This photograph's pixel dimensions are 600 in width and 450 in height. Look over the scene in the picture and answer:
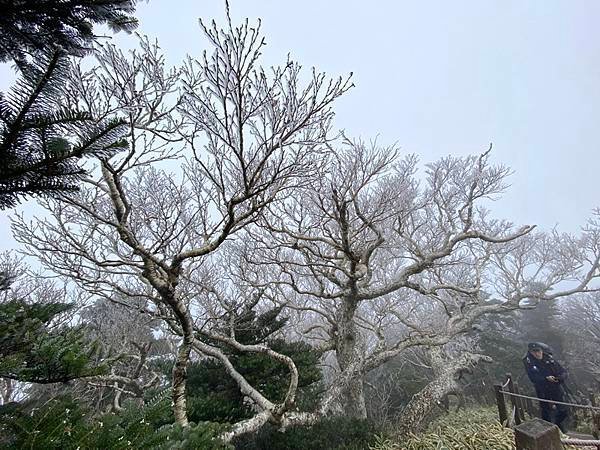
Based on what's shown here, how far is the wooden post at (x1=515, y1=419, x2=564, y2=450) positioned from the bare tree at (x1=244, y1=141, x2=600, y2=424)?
3533 mm

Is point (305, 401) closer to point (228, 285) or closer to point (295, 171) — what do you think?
point (295, 171)

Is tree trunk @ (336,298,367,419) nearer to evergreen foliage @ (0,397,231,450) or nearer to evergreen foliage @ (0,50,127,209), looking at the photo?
evergreen foliage @ (0,397,231,450)

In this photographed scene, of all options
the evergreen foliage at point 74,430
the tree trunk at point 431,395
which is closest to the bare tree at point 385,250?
the tree trunk at point 431,395

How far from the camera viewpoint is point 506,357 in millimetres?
11930

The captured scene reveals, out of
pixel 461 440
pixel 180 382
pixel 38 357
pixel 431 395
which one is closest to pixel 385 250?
pixel 431 395

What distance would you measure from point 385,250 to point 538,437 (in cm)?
960

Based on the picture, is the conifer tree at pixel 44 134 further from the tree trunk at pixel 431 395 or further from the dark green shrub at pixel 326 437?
the tree trunk at pixel 431 395

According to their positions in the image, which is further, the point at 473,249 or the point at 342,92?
the point at 473,249

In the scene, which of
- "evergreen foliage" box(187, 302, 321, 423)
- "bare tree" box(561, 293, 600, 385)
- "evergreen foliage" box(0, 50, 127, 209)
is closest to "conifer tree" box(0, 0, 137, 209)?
"evergreen foliage" box(0, 50, 127, 209)

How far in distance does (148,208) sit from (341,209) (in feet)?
15.8

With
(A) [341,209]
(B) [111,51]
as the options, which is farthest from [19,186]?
(A) [341,209]

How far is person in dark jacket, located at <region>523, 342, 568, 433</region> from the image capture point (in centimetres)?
629

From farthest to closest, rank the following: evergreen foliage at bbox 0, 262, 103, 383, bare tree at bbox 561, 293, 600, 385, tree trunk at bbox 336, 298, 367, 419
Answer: bare tree at bbox 561, 293, 600, 385 → tree trunk at bbox 336, 298, 367, 419 → evergreen foliage at bbox 0, 262, 103, 383

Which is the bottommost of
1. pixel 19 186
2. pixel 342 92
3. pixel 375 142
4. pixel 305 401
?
pixel 305 401
